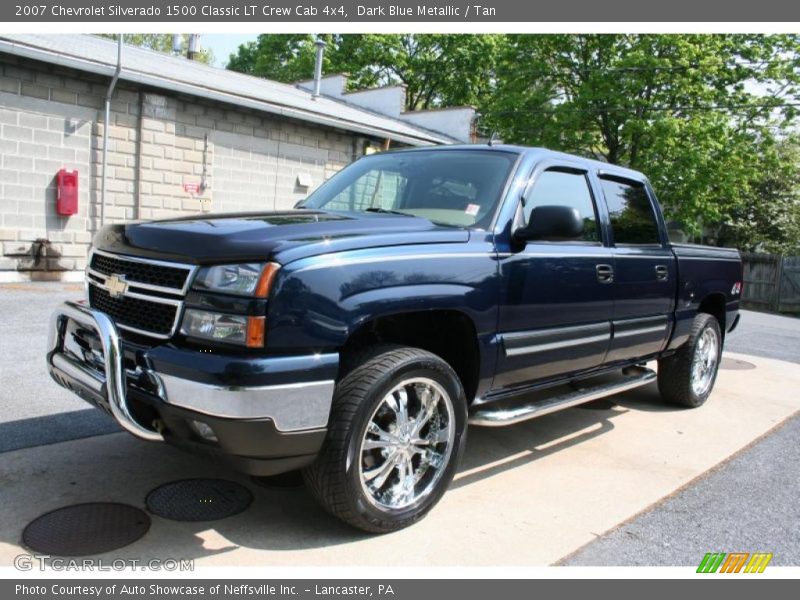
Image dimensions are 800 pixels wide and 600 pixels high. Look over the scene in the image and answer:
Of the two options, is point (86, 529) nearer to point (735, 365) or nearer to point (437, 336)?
point (437, 336)

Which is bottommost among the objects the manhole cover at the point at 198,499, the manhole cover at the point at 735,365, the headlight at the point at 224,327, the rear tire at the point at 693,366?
the manhole cover at the point at 735,365

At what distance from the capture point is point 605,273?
449 centimetres

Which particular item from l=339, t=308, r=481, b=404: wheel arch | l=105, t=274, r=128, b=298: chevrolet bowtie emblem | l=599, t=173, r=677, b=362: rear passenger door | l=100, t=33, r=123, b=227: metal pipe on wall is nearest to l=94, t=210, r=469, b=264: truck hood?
l=105, t=274, r=128, b=298: chevrolet bowtie emblem

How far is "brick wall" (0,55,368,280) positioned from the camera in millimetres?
10430

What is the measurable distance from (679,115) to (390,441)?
22.0 m

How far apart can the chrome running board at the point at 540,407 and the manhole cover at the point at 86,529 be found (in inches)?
69.0

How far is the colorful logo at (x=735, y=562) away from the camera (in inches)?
125

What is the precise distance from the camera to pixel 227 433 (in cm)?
273

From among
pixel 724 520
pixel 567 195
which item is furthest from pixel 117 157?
pixel 724 520

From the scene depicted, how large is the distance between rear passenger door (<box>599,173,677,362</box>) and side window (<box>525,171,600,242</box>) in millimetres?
223

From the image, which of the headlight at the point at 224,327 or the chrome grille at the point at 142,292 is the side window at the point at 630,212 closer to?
the headlight at the point at 224,327

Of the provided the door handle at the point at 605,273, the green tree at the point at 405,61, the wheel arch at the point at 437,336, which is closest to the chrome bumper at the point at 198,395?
the wheel arch at the point at 437,336

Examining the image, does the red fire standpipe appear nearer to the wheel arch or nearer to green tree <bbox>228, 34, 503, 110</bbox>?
the wheel arch

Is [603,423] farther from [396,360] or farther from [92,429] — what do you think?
[92,429]
